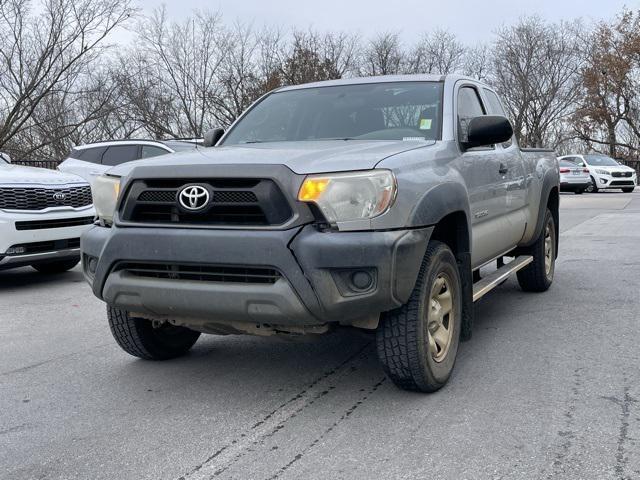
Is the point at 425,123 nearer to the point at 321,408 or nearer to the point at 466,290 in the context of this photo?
the point at 466,290

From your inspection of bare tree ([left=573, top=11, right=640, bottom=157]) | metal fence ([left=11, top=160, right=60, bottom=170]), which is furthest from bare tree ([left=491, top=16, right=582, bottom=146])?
metal fence ([left=11, top=160, right=60, bottom=170])

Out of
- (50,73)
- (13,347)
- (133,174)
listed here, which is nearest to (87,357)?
(13,347)

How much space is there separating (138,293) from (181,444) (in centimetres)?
82

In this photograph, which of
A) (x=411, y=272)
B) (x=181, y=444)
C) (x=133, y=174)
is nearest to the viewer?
(x=181, y=444)

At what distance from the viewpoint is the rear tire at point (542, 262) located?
6.33 meters

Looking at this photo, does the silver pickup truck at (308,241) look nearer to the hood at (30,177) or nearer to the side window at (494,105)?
the side window at (494,105)

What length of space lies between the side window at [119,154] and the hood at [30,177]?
4.34 metres

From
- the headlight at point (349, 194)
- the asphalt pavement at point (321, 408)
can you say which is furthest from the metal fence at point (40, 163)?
the headlight at point (349, 194)

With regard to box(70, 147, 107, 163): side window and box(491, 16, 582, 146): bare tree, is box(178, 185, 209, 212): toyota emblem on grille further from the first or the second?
box(491, 16, 582, 146): bare tree

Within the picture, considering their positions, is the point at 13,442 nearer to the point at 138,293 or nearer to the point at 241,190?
the point at 138,293

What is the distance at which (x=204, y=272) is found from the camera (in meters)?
3.42

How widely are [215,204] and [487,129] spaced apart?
6.01ft

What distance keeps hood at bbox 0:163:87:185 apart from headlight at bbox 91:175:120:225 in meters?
3.67

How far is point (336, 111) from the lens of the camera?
4.73 m
